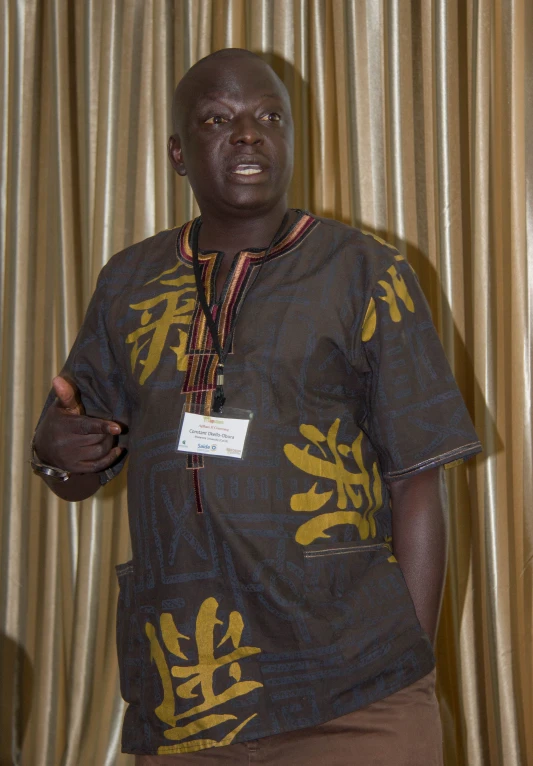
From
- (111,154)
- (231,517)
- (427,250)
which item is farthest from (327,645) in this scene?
(111,154)

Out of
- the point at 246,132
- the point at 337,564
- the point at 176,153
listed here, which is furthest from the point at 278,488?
the point at 176,153

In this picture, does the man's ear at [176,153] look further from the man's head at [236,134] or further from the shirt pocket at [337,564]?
the shirt pocket at [337,564]

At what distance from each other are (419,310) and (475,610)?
1.59 meters

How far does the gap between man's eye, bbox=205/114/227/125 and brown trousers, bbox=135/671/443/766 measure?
956mm

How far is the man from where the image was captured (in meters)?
1.29

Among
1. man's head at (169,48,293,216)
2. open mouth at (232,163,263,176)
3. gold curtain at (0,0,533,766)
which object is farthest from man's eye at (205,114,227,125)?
gold curtain at (0,0,533,766)

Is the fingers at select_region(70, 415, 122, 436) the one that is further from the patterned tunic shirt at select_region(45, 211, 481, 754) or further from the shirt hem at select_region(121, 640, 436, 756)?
the shirt hem at select_region(121, 640, 436, 756)

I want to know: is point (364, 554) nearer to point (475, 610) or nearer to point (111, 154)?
point (475, 610)

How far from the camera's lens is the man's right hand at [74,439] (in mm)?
1415

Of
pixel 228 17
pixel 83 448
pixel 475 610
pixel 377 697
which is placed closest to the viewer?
pixel 377 697

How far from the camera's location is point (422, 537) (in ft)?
4.59

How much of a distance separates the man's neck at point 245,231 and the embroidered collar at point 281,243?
24 millimetres

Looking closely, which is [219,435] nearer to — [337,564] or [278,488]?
[278,488]

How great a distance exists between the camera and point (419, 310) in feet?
4.71
